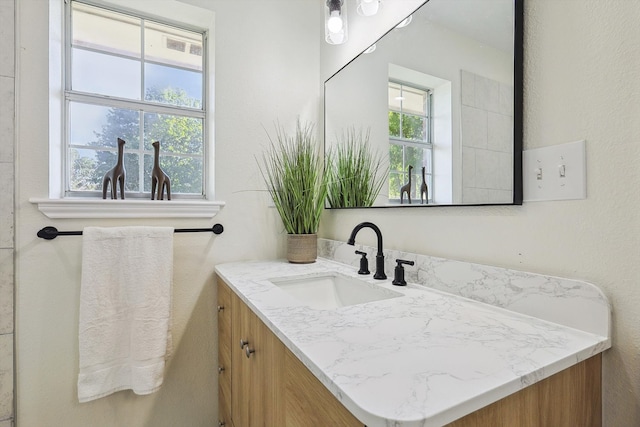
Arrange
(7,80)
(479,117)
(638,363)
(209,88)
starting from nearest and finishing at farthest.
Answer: (638,363), (479,117), (7,80), (209,88)

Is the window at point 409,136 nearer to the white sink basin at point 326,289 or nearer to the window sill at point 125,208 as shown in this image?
the white sink basin at point 326,289

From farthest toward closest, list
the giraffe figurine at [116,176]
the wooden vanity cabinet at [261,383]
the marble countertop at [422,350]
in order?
the giraffe figurine at [116,176], the wooden vanity cabinet at [261,383], the marble countertop at [422,350]

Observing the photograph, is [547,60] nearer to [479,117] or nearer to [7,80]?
[479,117]

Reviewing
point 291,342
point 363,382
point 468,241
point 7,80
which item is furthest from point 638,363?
point 7,80

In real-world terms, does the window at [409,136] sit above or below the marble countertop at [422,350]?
above

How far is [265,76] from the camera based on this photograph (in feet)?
5.26

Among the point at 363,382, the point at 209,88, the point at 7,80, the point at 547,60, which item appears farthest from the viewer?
the point at 209,88

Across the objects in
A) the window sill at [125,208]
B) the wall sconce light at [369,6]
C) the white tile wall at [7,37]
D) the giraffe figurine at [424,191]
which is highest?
the wall sconce light at [369,6]

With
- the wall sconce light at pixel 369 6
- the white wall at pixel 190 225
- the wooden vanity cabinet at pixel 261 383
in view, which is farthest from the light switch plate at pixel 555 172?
the white wall at pixel 190 225

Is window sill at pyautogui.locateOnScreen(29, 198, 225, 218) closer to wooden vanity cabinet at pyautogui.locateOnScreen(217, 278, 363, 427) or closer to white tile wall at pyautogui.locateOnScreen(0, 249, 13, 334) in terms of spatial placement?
white tile wall at pyautogui.locateOnScreen(0, 249, 13, 334)

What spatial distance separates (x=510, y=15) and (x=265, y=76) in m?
1.14

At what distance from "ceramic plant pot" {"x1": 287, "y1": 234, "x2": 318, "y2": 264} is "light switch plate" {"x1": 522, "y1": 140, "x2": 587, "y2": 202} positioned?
3.05ft

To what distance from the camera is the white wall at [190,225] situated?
1.18 m

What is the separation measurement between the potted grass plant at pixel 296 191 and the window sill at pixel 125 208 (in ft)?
0.98
